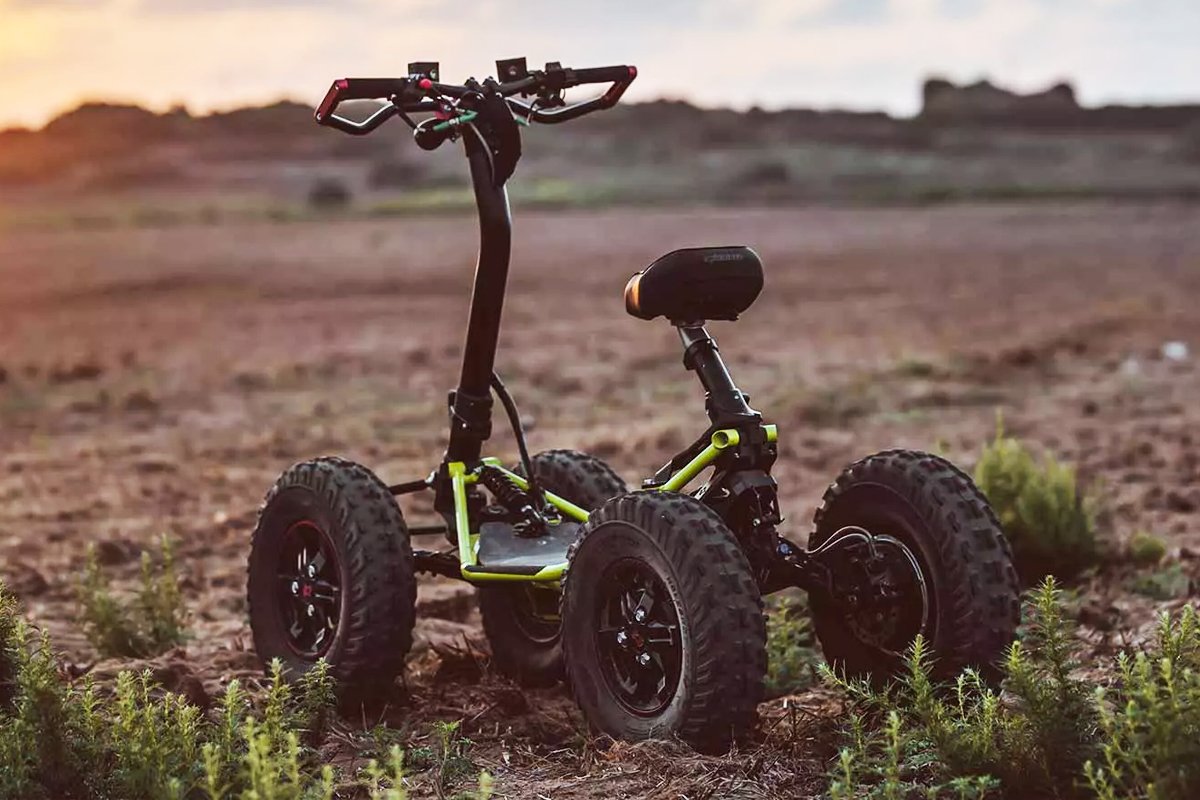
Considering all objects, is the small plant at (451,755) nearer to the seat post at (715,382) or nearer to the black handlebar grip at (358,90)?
the seat post at (715,382)

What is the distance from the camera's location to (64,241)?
40.4 m

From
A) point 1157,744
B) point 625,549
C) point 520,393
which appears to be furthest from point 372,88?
point 520,393

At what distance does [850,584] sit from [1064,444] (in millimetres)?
8060

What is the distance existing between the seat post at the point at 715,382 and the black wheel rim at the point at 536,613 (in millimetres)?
1246

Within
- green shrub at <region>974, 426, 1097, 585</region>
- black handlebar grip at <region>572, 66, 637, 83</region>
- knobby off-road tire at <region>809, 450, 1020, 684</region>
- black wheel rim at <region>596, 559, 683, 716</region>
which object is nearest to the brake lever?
black handlebar grip at <region>572, 66, 637, 83</region>

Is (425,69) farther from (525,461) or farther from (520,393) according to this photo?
(520,393)

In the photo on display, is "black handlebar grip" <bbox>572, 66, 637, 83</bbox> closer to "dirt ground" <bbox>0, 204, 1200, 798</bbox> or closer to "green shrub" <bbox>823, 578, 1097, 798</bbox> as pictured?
"dirt ground" <bbox>0, 204, 1200, 798</bbox>

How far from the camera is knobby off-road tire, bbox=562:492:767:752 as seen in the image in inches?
177

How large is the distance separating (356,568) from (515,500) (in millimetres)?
746

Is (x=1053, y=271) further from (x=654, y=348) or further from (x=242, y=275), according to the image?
(x=242, y=275)

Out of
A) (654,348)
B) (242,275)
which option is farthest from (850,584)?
(242,275)

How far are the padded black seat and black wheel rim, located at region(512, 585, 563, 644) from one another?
1.36 metres

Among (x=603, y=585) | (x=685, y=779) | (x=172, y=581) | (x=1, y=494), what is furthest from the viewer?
(x=1, y=494)

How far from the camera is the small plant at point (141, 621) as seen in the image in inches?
268
